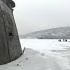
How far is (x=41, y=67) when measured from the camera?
618 cm

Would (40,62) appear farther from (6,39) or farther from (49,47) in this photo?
(49,47)

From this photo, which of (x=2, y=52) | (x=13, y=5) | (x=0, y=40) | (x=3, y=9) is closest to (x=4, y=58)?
(x=2, y=52)

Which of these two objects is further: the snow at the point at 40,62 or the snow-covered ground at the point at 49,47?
the snow-covered ground at the point at 49,47

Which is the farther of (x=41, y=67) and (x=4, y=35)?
(x=4, y=35)

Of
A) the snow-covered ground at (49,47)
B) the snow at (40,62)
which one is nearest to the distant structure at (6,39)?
the snow at (40,62)

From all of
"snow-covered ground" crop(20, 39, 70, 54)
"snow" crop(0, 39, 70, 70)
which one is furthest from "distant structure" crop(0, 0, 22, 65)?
"snow-covered ground" crop(20, 39, 70, 54)

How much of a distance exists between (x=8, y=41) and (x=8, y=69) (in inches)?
63.4

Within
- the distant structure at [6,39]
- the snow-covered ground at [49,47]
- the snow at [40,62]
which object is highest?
the distant structure at [6,39]

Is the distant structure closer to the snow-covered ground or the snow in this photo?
the snow

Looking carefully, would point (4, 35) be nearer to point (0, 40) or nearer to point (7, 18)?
point (0, 40)

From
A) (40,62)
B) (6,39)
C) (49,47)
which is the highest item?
(6,39)

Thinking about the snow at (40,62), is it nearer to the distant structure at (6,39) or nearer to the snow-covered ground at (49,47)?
the distant structure at (6,39)

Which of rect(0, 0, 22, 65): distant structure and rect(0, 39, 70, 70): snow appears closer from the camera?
rect(0, 39, 70, 70): snow

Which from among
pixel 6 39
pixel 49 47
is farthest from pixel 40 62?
pixel 49 47
